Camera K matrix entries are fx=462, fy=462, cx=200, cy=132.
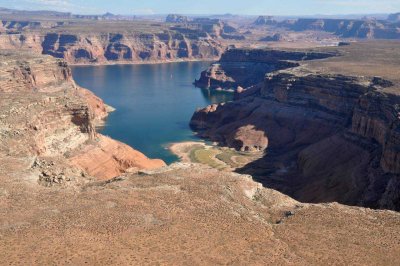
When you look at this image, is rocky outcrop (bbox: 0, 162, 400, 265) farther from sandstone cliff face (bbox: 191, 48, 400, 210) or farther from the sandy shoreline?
the sandy shoreline

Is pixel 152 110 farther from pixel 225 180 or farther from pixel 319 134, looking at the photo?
pixel 225 180

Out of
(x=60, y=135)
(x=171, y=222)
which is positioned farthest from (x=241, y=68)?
(x=171, y=222)

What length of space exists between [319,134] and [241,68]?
94.2 m

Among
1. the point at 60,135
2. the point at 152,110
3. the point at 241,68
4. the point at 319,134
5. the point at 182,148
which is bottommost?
the point at 152,110

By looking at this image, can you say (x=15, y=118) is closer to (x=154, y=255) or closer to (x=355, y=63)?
(x=154, y=255)

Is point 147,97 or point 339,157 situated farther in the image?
point 147,97

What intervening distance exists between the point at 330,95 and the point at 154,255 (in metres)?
73.3

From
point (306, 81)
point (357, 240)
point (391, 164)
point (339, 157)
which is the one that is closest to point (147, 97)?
point (306, 81)

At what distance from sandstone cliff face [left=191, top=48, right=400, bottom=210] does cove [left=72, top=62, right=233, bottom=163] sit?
908cm

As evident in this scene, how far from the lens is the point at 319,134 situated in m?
94.1

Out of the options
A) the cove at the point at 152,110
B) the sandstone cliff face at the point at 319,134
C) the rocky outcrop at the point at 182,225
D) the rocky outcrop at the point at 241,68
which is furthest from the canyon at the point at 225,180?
the rocky outcrop at the point at 241,68

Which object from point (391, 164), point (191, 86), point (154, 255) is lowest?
point (191, 86)

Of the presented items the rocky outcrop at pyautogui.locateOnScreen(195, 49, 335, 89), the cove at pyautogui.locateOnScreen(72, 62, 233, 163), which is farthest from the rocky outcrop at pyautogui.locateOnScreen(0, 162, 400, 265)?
the rocky outcrop at pyautogui.locateOnScreen(195, 49, 335, 89)

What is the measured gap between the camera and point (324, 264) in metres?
32.1
